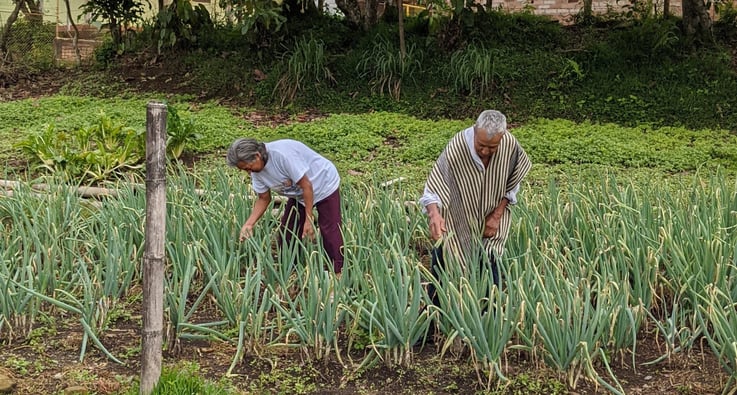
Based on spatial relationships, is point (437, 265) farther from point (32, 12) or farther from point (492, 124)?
point (32, 12)

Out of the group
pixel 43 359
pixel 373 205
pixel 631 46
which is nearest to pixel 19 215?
pixel 43 359

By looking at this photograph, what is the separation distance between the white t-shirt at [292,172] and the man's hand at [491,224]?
905 mm

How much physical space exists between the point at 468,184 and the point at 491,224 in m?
0.24

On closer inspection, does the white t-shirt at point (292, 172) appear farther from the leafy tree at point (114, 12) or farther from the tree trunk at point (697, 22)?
the leafy tree at point (114, 12)

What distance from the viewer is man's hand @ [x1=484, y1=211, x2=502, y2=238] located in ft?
12.3

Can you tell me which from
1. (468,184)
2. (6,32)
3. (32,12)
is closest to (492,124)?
(468,184)

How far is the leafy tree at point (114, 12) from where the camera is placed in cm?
1095

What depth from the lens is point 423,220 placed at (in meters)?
4.39

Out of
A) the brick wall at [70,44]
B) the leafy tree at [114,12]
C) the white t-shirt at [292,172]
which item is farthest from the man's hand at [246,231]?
the brick wall at [70,44]

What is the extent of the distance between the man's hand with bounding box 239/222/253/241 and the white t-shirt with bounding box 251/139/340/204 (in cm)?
20

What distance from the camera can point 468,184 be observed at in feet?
11.9

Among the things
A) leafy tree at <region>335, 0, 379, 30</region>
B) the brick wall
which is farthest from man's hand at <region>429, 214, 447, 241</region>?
the brick wall

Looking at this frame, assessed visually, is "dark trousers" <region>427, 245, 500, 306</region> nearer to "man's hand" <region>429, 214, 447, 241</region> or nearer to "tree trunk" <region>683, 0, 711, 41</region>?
"man's hand" <region>429, 214, 447, 241</region>

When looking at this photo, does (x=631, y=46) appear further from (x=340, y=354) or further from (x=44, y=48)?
(x=44, y=48)
